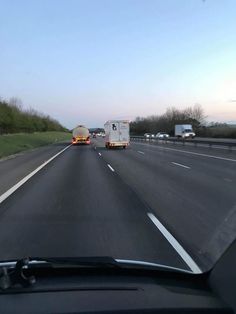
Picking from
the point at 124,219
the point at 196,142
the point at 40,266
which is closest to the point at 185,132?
the point at 196,142

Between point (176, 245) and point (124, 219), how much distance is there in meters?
2.57

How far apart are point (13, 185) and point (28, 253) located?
10.3 meters

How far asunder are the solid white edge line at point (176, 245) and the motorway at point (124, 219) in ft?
0.04

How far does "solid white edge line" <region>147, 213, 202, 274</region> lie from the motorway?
0.01 meters

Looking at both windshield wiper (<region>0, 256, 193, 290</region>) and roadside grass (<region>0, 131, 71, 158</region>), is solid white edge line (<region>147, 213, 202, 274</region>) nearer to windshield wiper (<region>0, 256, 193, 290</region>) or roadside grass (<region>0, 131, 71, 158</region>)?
windshield wiper (<region>0, 256, 193, 290</region>)

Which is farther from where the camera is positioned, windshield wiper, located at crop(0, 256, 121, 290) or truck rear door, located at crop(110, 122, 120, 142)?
truck rear door, located at crop(110, 122, 120, 142)

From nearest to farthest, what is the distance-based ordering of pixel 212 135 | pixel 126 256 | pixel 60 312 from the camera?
1. pixel 60 312
2. pixel 126 256
3. pixel 212 135

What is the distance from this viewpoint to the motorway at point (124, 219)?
24.6 ft

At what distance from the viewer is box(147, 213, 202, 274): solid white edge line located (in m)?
6.60

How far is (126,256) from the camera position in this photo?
7324mm

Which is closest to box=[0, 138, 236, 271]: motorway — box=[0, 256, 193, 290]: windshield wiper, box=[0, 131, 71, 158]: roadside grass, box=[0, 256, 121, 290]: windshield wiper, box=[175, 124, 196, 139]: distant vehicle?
box=[0, 256, 193, 290]: windshield wiper

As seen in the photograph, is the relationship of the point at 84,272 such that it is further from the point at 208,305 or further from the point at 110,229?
the point at 110,229

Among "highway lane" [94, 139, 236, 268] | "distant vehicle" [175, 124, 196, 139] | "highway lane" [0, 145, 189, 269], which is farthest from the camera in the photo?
"distant vehicle" [175, 124, 196, 139]

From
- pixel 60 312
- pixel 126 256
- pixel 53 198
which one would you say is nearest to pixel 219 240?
pixel 60 312
